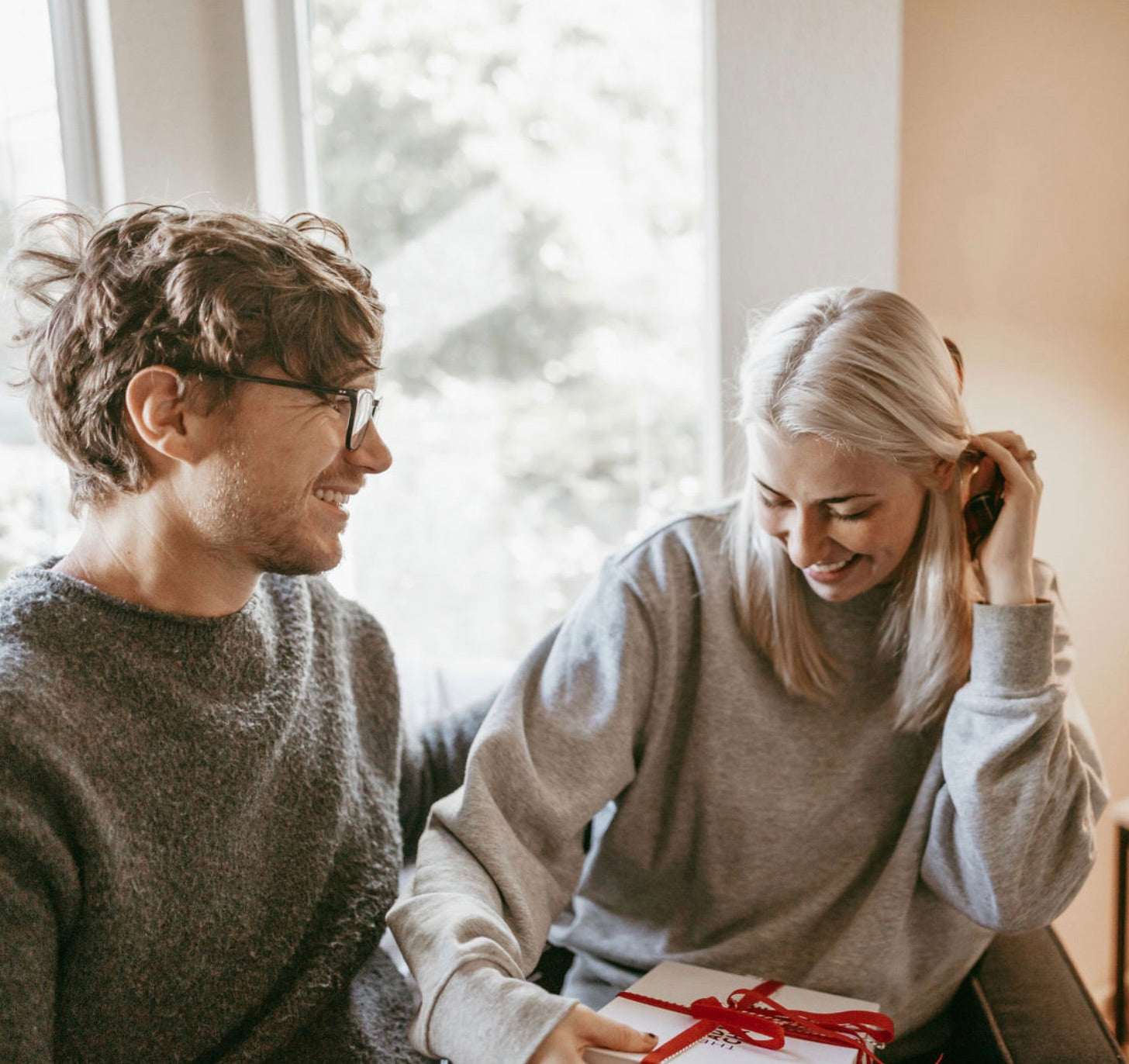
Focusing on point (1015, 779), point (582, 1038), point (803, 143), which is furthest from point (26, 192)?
point (1015, 779)

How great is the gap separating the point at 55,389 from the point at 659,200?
53.7 inches

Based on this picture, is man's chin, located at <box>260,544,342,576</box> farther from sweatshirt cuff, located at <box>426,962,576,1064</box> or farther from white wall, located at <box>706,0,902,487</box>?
white wall, located at <box>706,0,902,487</box>

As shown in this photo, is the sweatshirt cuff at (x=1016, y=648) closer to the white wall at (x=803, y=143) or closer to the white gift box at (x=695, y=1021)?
the white gift box at (x=695, y=1021)

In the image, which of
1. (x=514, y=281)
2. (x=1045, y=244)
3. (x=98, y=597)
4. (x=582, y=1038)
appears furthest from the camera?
(x=514, y=281)

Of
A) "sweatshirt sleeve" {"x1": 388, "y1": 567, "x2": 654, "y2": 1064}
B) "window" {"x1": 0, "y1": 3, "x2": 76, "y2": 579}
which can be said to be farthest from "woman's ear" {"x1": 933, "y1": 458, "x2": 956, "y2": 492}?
"window" {"x1": 0, "y1": 3, "x2": 76, "y2": 579}

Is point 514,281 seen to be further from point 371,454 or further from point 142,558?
point 142,558

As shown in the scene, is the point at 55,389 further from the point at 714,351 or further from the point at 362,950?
the point at 714,351

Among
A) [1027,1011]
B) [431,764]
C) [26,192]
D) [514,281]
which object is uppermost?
[26,192]

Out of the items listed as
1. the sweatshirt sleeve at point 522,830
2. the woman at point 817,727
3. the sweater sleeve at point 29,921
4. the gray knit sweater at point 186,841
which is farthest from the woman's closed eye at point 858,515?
the sweater sleeve at point 29,921

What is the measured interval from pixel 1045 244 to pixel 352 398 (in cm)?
124

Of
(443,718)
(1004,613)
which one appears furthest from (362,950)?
(1004,613)

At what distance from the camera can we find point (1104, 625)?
1963 millimetres

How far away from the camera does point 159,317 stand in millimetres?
1087

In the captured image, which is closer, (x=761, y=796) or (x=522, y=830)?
(x=522, y=830)
